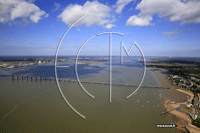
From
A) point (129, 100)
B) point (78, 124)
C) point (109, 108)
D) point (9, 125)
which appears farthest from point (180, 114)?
point (9, 125)

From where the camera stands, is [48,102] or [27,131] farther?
[48,102]

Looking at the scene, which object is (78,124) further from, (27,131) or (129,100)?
(129,100)

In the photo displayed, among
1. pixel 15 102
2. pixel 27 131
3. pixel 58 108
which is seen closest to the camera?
pixel 27 131

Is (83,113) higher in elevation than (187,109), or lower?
lower

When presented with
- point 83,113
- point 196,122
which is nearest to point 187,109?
point 196,122

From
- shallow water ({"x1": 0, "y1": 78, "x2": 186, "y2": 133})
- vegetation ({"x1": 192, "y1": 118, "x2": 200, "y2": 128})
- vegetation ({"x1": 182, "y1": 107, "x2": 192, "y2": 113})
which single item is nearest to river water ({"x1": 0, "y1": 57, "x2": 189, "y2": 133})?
shallow water ({"x1": 0, "y1": 78, "x2": 186, "y2": 133})

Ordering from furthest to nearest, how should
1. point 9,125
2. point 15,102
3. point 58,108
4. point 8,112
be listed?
point 15,102 < point 58,108 < point 8,112 < point 9,125

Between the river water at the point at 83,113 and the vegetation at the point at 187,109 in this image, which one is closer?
the river water at the point at 83,113

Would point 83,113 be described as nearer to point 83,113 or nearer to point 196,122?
point 83,113

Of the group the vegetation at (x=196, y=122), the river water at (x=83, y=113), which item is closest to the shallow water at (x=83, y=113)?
the river water at (x=83, y=113)

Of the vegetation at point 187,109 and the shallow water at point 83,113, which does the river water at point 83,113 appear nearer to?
the shallow water at point 83,113

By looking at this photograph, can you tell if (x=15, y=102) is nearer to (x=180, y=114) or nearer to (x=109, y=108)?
(x=109, y=108)
